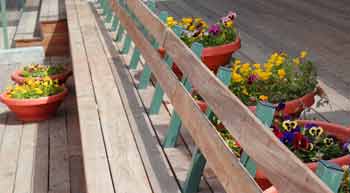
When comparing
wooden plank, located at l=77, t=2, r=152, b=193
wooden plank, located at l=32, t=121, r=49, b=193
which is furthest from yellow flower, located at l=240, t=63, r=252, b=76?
wooden plank, located at l=32, t=121, r=49, b=193

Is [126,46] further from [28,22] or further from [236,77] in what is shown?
[28,22]

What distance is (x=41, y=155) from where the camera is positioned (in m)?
4.72

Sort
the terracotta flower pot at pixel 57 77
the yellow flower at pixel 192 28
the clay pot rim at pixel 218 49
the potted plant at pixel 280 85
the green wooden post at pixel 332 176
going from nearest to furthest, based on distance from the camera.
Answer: the green wooden post at pixel 332 176, the potted plant at pixel 280 85, the clay pot rim at pixel 218 49, the yellow flower at pixel 192 28, the terracotta flower pot at pixel 57 77

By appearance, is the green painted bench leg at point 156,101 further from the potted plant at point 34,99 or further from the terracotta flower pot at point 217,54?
the potted plant at point 34,99

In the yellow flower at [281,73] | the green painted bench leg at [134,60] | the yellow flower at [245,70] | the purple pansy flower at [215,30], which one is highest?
the yellow flower at [281,73]

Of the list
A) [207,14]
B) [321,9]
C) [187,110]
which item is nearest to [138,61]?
[187,110]

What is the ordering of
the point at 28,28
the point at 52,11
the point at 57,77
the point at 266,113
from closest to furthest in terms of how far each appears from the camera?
the point at 266,113 → the point at 57,77 → the point at 52,11 → the point at 28,28

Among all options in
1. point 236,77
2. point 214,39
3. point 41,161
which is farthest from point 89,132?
point 214,39

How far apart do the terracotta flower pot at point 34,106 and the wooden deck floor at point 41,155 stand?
58 mm

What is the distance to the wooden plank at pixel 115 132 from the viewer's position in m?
Result: 2.73

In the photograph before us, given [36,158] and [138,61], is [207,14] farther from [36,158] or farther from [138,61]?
[36,158]

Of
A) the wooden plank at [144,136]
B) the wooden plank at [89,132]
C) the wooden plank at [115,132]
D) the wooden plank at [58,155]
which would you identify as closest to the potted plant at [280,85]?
the wooden plank at [144,136]

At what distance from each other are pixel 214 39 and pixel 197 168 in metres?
2.13

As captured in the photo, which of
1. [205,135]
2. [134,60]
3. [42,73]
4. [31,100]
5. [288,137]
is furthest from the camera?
[42,73]
